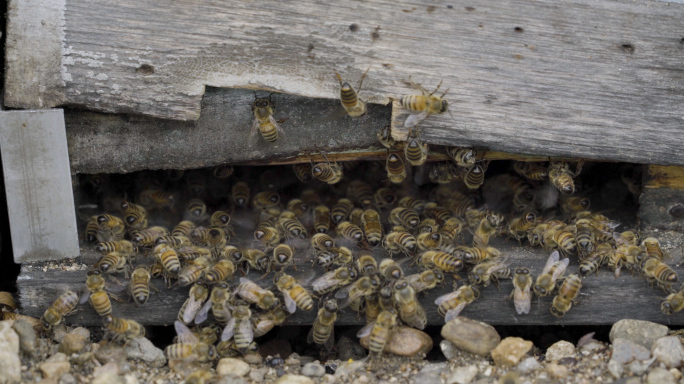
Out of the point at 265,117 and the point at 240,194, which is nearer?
the point at 265,117

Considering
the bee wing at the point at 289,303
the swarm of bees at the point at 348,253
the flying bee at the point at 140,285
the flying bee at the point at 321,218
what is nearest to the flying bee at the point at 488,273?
the swarm of bees at the point at 348,253

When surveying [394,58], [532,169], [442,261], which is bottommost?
[442,261]

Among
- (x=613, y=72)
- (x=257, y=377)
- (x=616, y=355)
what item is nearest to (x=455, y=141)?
(x=613, y=72)

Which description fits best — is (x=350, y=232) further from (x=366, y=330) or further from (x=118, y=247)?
(x=118, y=247)

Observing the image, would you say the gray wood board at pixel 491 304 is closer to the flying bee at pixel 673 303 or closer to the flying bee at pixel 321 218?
the flying bee at pixel 673 303

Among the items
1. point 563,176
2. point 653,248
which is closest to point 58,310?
point 563,176

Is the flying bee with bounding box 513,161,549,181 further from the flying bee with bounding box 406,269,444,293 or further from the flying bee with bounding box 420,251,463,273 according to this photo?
the flying bee with bounding box 406,269,444,293

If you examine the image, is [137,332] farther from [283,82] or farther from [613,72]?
[613,72]
